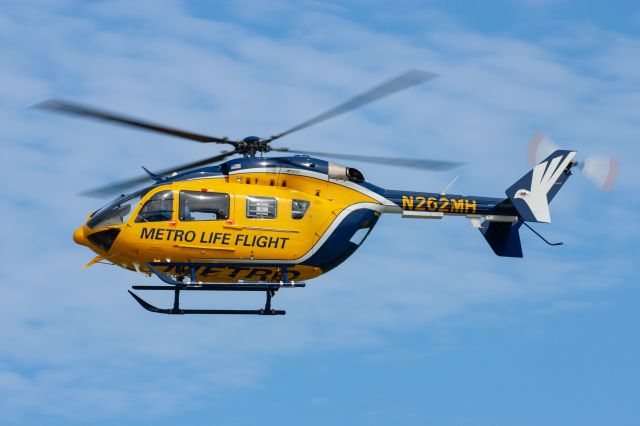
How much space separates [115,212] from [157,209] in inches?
33.6

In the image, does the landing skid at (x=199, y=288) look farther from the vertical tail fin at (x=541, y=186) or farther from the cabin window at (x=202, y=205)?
the vertical tail fin at (x=541, y=186)

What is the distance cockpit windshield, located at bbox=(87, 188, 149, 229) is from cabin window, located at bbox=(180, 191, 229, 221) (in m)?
0.85

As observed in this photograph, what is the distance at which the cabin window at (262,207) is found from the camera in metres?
22.8

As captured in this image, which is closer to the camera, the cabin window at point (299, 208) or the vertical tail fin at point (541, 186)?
the cabin window at point (299, 208)

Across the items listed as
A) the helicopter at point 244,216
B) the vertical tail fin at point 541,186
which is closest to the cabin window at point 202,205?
the helicopter at point 244,216

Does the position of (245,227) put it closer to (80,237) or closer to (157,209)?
(157,209)

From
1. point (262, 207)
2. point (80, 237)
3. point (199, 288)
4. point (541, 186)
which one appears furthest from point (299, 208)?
point (541, 186)

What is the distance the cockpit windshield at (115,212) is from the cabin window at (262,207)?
2.10 metres

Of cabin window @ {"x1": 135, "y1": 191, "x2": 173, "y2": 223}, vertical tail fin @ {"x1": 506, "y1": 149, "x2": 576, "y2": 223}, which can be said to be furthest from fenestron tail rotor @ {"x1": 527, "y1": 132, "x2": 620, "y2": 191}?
cabin window @ {"x1": 135, "y1": 191, "x2": 173, "y2": 223}

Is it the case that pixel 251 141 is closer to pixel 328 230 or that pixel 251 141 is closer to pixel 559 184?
pixel 328 230

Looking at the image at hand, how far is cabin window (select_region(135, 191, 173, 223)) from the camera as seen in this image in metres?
22.3

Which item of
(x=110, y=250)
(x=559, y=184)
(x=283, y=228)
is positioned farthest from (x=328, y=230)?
(x=559, y=184)

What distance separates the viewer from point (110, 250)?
22406 mm

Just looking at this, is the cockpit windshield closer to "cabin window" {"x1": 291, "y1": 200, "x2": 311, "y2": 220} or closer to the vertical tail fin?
"cabin window" {"x1": 291, "y1": 200, "x2": 311, "y2": 220}
